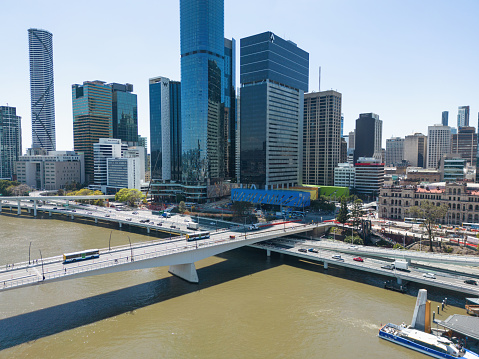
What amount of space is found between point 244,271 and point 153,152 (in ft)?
475

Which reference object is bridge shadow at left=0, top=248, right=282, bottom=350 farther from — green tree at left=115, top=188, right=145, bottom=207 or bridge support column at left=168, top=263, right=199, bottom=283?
green tree at left=115, top=188, right=145, bottom=207

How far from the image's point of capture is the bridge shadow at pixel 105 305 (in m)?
37.1

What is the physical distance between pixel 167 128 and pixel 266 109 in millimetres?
75317

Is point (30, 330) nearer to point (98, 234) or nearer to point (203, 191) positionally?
point (98, 234)

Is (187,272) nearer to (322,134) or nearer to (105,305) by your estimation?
(105,305)

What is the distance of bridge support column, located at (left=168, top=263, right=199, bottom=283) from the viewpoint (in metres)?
52.7

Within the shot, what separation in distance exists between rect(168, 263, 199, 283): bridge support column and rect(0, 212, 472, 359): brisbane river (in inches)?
42.3

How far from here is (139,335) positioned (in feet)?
121

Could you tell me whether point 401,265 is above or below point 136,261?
below

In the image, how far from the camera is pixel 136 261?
1837 inches

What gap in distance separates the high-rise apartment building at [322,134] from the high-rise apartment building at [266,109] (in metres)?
26.5

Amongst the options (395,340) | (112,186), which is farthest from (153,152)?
(395,340)

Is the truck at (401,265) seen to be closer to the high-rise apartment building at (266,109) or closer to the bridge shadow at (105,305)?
the bridge shadow at (105,305)

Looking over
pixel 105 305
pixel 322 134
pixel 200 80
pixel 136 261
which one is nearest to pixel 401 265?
pixel 136 261
